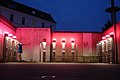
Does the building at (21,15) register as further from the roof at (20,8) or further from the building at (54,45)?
the building at (54,45)

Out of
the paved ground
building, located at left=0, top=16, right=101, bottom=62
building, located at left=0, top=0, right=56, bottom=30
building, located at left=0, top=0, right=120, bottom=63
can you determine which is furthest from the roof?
the paved ground

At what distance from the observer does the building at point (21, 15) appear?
45.0 m

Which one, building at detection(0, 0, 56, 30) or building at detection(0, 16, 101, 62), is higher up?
building at detection(0, 0, 56, 30)

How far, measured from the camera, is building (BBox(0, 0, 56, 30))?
45.0 metres

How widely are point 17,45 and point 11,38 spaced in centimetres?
279

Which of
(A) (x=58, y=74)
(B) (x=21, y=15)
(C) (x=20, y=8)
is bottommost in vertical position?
(A) (x=58, y=74)

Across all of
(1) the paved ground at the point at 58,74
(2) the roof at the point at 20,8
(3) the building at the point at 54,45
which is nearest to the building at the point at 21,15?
(2) the roof at the point at 20,8

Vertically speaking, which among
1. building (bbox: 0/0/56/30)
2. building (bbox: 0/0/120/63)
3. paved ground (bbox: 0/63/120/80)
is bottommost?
paved ground (bbox: 0/63/120/80)

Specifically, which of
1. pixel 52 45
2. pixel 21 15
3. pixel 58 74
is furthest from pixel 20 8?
pixel 58 74

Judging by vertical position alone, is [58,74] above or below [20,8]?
below

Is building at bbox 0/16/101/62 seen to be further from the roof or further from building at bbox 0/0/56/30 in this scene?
the roof

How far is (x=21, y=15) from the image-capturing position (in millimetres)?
49094

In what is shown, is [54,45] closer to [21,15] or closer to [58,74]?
[21,15]

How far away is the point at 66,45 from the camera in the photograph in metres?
30.1
